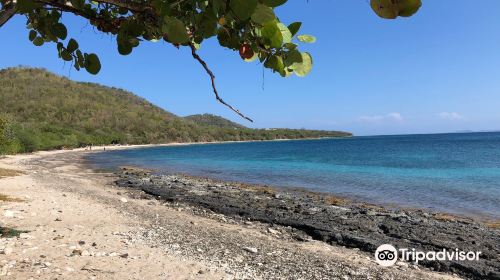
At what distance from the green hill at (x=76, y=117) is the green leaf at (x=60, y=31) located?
5118cm

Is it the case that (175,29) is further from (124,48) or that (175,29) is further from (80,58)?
(80,58)

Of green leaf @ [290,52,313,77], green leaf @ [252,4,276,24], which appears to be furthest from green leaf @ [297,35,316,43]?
green leaf @ [252,4,276,24]

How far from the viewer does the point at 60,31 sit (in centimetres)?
242

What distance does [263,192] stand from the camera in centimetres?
1723

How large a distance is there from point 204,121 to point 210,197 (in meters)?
186

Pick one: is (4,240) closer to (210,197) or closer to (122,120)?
(210,197)

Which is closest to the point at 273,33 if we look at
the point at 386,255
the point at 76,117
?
the point at 386,255

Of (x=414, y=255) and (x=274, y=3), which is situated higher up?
(x=274, y=3)

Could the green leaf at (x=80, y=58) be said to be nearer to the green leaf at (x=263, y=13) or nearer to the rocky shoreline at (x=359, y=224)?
the green leaf at (x=263, y=13)

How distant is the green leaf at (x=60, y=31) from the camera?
2404 mm

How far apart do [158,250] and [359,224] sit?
5.79m

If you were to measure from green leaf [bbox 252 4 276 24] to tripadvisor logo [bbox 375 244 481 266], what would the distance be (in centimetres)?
729

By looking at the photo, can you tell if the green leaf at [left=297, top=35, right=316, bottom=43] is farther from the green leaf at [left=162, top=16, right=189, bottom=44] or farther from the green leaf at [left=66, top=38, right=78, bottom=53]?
the green leaf at [left=66, top=38, right=78, bottom=53]

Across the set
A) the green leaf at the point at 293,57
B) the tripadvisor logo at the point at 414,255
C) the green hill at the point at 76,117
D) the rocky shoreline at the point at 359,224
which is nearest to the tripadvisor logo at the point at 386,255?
the tripadvisor logo at the point at 414,255
